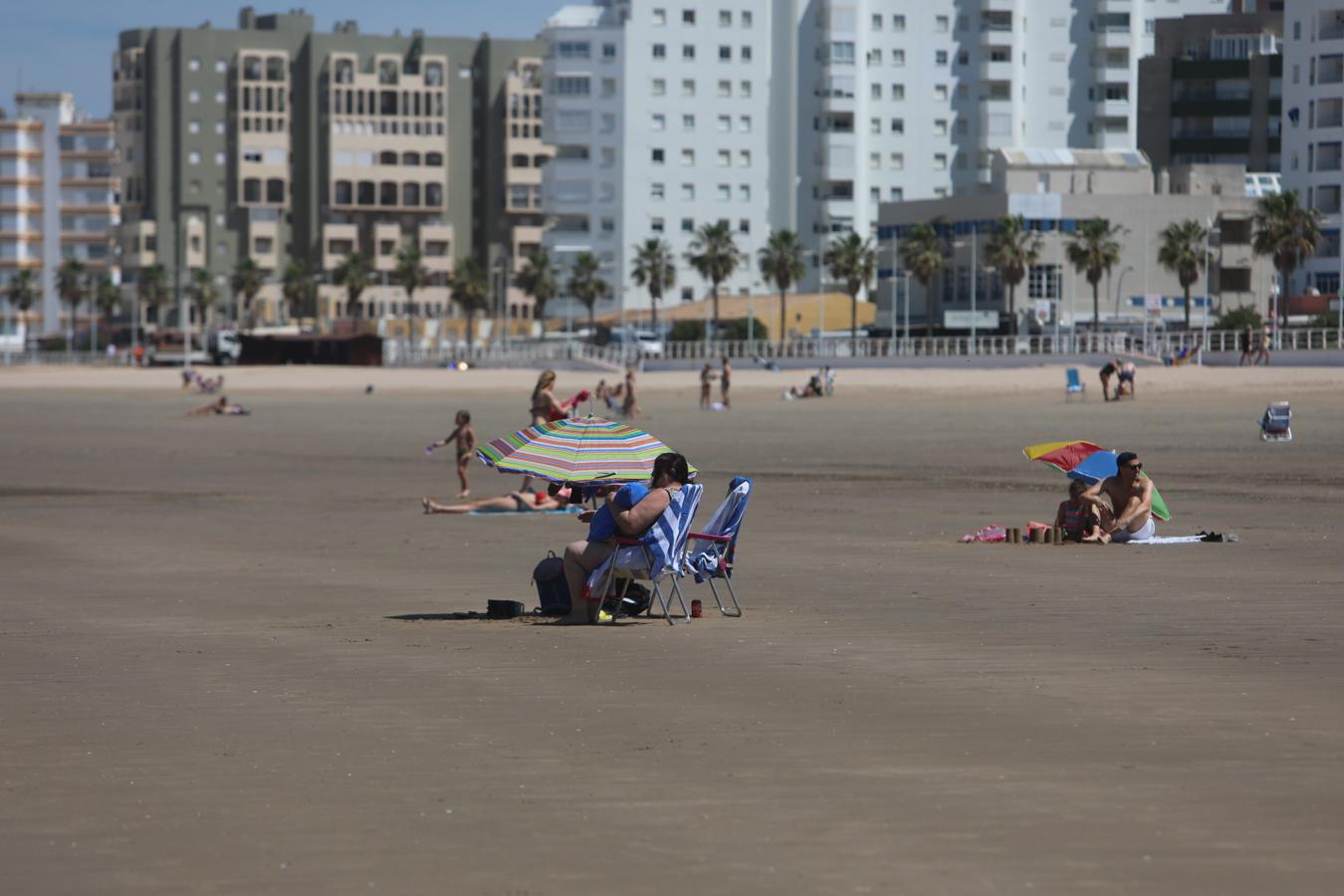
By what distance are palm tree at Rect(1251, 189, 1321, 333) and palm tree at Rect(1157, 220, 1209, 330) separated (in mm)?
2677

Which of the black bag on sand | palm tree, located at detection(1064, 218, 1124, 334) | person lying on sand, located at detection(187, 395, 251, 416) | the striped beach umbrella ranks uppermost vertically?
palm tree, located at detection(1064, 218, 1124, 334)

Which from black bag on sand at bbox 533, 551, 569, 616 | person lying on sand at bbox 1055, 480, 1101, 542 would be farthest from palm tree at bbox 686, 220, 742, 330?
black bag on sand at bbox 533, 551, 569, 616

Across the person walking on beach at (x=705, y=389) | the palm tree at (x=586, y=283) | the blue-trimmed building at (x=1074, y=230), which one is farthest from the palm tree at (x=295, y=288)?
the person walking on beach at (x=705, y=389)

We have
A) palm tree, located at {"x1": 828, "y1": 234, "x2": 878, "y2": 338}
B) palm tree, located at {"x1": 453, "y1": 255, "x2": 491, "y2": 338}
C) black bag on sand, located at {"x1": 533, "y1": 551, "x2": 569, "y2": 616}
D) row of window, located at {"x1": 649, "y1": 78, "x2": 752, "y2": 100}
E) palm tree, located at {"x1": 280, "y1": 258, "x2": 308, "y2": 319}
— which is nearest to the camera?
black bag on sand, located at {"x1": 533, "y1": 551, "x2": 569, "y2": 616}

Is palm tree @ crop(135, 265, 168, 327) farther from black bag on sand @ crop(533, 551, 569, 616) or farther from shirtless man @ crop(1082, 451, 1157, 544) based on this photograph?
black bag on sand @ crop(533, 551, 569, 616)

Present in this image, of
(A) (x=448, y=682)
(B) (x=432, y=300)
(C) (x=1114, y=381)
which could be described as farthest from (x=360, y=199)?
(A) (x=448, y=682)

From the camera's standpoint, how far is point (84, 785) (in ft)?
25.1

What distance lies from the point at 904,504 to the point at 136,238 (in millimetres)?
140645

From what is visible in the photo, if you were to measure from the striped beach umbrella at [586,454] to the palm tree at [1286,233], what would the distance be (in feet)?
267

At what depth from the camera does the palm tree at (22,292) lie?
152 metres

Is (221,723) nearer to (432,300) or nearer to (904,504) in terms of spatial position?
(904,504)

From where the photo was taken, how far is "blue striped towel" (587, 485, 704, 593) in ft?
40.4

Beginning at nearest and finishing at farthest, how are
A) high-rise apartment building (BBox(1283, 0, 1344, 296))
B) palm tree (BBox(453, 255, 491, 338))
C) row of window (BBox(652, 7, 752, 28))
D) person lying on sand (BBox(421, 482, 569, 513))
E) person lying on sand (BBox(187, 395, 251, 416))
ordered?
person lying on sand (BBox(421, 482, 569, 513)) < person lying on sand (BBox(187, 395, 251, 416)) < high-rise apartment building (BBox(1283, 0, 1344, 296)) < palm tree (BBox(453, 255, 491, 338)) < row of window (BBox(652, 7, 752, 28))

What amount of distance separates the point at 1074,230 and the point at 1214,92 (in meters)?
33.9
